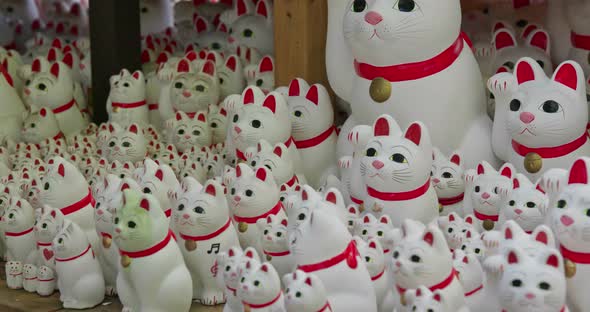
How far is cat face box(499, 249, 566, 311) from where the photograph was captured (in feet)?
6.34

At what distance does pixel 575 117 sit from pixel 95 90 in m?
2.44

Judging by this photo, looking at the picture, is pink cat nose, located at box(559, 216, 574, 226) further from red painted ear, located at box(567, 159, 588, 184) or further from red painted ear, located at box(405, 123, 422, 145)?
red painted ear, located at box(405, 123, 422, 145)

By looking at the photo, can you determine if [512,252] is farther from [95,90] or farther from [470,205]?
[95,90]

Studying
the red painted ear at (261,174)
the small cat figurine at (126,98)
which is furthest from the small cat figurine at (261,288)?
the small cat figurine at (126,98)

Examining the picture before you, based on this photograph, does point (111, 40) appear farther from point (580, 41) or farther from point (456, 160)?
point (580, 41)

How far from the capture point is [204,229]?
8.65 ft

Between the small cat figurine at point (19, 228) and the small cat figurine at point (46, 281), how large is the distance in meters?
0.14

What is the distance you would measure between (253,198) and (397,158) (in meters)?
0.44

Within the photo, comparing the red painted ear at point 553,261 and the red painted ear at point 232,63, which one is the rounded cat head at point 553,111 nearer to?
the red painted ear at point 553,261

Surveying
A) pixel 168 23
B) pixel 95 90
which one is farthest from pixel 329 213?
pixel 168 23

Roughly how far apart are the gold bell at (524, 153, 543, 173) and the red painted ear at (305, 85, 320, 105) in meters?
0.82

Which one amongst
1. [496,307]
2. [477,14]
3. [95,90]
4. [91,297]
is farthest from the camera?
[95,90]

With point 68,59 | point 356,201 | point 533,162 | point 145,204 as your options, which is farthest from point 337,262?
point 68,59

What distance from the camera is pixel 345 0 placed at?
3404 millimetres
